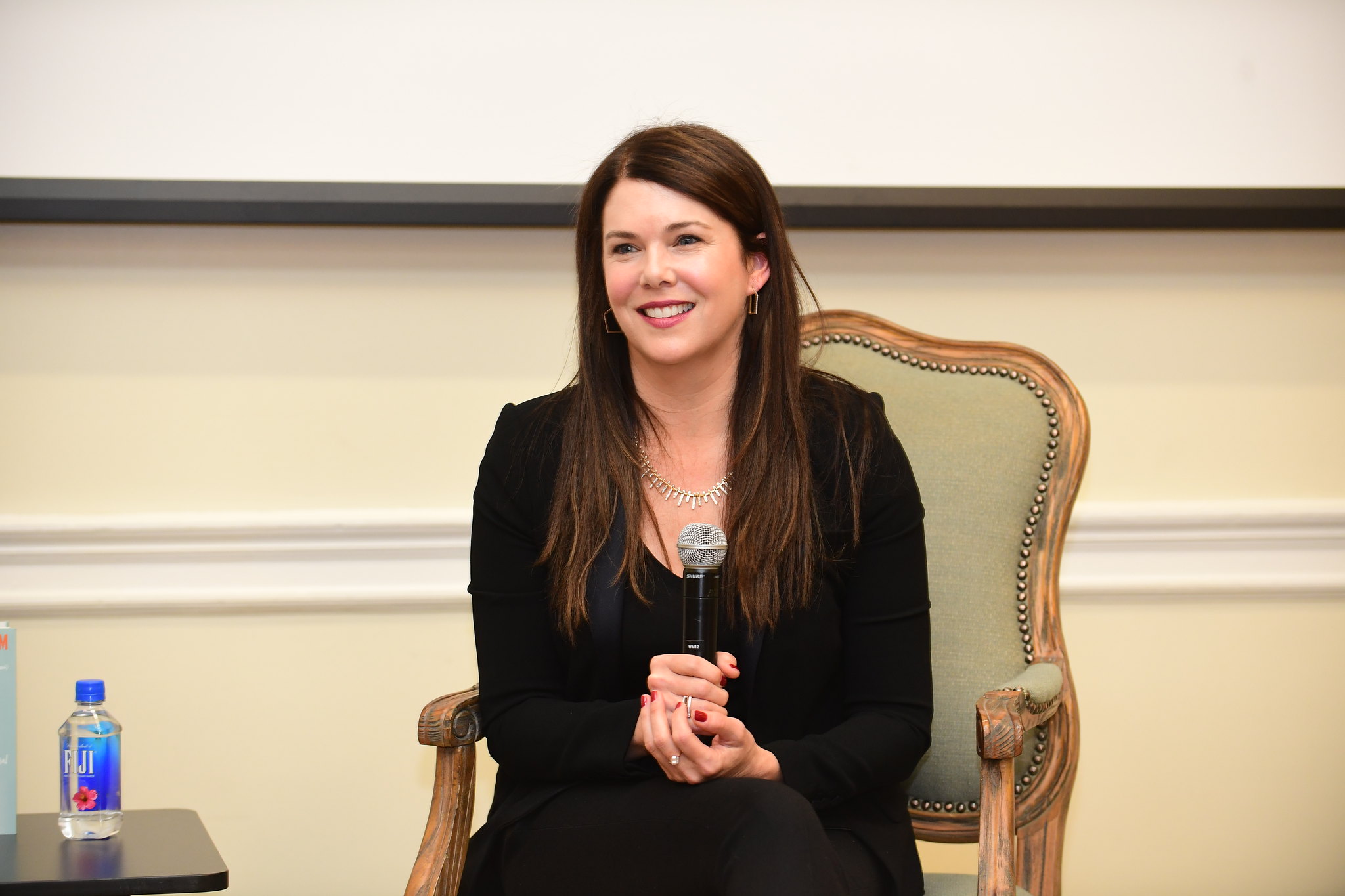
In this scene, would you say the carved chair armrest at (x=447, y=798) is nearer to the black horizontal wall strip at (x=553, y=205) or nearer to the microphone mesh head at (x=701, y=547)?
the microphone mesh head at (x=701, y=547)

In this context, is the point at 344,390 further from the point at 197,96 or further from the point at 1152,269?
the point at 1152,269

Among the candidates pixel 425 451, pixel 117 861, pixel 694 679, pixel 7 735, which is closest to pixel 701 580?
pixel 694 679

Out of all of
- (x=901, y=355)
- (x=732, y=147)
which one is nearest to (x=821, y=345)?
(x=901, y=355)

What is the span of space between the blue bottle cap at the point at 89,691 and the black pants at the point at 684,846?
0.60m

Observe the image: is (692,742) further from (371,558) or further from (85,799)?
(371,558)

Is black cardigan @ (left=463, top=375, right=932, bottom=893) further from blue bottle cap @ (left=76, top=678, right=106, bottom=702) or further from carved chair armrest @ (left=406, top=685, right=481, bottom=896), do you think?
blue bottle cap @ (left=76, top=678, right=106, bottom=702)

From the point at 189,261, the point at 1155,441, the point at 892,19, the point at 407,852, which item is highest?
the point at 892,19

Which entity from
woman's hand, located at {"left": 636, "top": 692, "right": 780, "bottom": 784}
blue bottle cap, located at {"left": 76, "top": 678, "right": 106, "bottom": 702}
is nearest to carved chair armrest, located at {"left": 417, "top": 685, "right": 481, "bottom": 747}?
woman's hand, located at {"left": 636, "top": 692, "right": 780, "bottom": 784}

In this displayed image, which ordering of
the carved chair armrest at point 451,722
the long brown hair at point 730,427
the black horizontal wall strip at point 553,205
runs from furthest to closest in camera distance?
1. the black horizontal wall strip at point 553,205
2. the long brown hair at point 730,427
3. the carved chair armrest at point 451,722

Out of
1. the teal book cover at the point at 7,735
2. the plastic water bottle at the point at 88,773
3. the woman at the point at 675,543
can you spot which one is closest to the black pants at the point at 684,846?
the woman at the point at 675,543

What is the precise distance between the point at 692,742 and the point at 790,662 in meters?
0.27

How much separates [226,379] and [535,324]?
1.89 feet

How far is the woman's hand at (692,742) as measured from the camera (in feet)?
4.50

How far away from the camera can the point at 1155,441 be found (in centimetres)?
235
